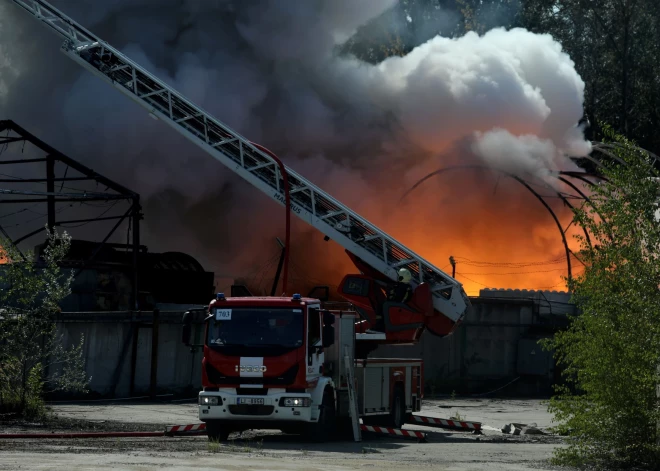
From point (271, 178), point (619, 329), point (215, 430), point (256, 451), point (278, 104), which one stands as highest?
point (278, 104)

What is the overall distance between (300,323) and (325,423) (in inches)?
76.5

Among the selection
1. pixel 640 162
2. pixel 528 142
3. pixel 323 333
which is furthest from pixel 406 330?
pixel 528 142

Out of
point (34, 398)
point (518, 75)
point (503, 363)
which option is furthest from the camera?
point (503, 363)

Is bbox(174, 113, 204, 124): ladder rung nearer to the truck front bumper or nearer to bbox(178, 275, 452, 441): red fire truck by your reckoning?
bbox(178, 275, 452, 441): red fire truck

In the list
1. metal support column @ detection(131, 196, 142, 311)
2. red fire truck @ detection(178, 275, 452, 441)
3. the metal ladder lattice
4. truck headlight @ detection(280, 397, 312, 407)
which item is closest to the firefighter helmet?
the metal ladder lattice

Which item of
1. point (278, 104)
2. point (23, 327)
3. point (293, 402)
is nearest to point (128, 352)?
point (23, 327)

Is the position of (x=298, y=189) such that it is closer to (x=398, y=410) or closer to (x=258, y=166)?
(x=258, y=166)

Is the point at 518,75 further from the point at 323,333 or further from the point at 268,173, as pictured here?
the point at 323,333

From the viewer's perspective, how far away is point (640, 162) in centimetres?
1509

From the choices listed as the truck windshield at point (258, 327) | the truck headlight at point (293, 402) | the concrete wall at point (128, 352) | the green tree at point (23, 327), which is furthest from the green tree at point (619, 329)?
the concrete wall at point (128, 352)

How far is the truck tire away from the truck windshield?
4.89 feet

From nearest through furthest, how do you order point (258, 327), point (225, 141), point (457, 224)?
point (258, 327)
point (225, 141)
point (457, 224)

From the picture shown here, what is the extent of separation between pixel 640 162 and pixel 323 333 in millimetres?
6313

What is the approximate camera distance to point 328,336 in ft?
59.2
